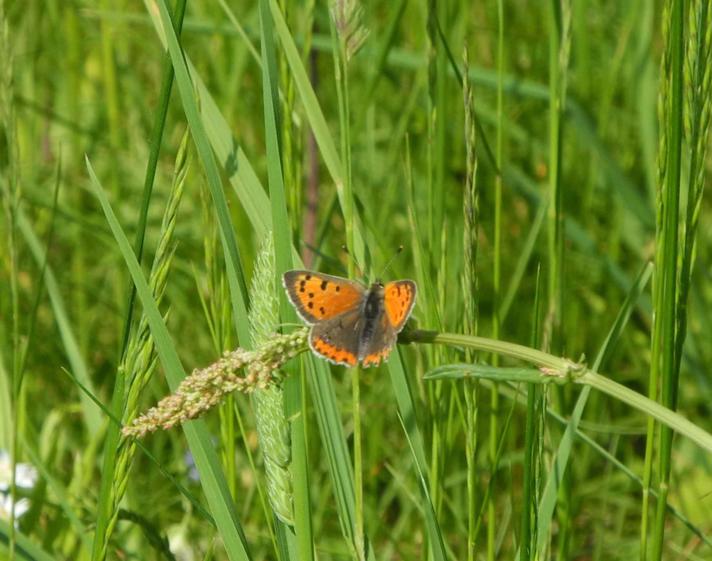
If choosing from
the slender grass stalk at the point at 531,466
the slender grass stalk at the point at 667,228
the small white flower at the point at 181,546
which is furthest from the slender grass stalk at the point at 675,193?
the small white flower at the point at 181,546

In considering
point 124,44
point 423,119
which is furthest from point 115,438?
point 124,44

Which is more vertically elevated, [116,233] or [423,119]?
[116,233]

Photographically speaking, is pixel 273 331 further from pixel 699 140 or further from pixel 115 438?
pixel 699 140

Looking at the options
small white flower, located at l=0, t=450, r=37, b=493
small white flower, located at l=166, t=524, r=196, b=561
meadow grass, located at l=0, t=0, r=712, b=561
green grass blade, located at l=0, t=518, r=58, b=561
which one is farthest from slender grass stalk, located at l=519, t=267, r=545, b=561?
small white flower, located at l=0, t=450, r=37, b=493

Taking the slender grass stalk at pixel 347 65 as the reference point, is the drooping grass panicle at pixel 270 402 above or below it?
below

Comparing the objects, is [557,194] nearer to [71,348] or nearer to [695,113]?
[695,113]

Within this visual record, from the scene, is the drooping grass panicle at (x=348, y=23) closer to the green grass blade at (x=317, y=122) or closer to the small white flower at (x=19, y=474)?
the green grass blade at (x=317, y=122)
